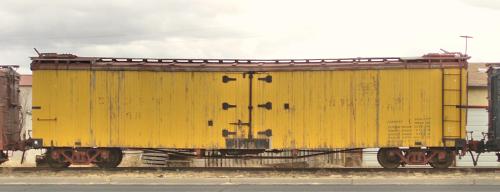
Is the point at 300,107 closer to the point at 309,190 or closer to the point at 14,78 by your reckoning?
the point at 309,190

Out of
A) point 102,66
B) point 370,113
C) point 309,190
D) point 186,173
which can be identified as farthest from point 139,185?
point 370,113

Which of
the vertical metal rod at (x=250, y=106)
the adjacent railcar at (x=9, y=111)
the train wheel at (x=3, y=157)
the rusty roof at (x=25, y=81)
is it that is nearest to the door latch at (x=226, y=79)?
the vertical metal rod at (x=250, y=106)

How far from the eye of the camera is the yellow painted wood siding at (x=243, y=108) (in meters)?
14.1

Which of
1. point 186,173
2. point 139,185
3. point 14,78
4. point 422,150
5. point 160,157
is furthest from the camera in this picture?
point 160,157

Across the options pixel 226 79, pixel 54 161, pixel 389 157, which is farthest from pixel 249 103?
pixel 54 161

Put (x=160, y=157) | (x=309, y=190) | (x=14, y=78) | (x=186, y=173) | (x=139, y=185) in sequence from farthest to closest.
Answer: (x=160, y=157)
(x=14, y=78)
(x=186, y=173)
(x=139, y=185)
(x=309, y=190)

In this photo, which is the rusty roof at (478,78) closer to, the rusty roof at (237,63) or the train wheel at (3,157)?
the rusty roof at (237,63)

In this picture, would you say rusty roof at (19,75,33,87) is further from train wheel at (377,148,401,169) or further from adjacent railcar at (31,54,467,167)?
train wheel at (377,148,401,169)

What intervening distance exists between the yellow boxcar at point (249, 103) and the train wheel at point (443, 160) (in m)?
0.39

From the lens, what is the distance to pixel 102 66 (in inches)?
569

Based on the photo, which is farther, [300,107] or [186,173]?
[300,107]

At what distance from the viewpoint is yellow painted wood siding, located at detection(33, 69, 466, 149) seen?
1405 centimetres

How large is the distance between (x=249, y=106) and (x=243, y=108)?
0.52ft

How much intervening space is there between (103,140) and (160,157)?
13.3 feet
